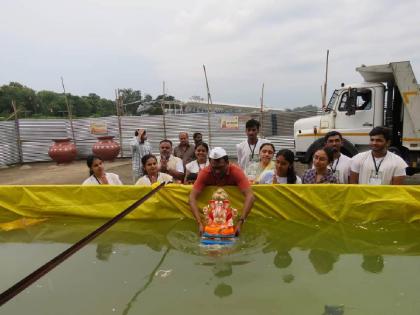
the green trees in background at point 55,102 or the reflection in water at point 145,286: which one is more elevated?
the green trees in background at point 55,102

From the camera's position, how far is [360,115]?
9.08m

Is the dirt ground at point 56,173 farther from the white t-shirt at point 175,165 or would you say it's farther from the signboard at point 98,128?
the white t-shirt at point 175,165

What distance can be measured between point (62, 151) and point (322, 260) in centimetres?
1234

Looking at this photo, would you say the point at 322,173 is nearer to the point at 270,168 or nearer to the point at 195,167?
the point at 270,168

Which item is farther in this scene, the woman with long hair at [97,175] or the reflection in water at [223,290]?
the woman with long hair at [97,175]

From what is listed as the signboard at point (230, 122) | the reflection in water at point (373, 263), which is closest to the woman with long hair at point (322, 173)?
the reflection in water at point (373, 263)

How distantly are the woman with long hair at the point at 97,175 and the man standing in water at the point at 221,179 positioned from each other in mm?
1444

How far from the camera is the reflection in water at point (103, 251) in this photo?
169 inches

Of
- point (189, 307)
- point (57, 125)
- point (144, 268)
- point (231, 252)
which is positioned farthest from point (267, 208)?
point (57, 125)

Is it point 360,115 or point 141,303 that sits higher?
point 360,115

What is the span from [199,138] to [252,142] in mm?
2157

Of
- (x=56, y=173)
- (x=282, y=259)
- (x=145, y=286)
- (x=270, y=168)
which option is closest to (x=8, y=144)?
(x=56, y=173)

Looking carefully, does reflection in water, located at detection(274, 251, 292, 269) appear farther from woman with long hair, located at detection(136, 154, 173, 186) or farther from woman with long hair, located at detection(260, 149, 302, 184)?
woman with long hair, located at detection(136, 154, 173, 186)

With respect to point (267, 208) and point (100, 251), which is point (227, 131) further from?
point (100, 251)
